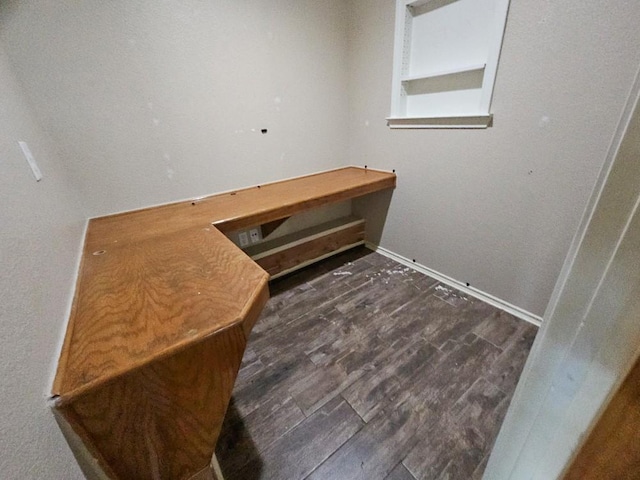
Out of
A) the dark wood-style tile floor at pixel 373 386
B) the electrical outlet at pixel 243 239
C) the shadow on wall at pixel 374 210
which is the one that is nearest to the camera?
the dark wood-style tile floor at pixel 373 386

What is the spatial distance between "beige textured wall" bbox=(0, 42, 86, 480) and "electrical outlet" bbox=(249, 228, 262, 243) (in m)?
1.06

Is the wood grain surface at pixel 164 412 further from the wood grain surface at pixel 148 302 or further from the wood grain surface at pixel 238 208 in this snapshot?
the wood grain surface at pixel 238 208

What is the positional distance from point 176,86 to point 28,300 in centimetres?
141

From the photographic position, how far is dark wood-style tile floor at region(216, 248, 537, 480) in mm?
906

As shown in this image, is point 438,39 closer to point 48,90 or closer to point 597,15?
point 597,15

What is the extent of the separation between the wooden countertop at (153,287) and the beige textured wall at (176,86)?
0.30m

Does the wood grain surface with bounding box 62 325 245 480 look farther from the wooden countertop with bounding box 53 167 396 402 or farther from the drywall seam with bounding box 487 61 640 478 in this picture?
the drywall seam with bounding box 487 61 640 478

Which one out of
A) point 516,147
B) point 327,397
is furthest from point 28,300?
point 516,147

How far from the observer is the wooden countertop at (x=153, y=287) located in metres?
0.52

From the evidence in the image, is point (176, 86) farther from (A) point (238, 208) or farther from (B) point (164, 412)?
(B) point (164, 412)

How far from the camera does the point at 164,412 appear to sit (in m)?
0.54

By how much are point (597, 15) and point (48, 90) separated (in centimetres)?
230

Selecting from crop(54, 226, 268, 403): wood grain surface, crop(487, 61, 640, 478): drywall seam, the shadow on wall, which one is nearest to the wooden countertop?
crop(54, 226, 268, 403): wood grain surface

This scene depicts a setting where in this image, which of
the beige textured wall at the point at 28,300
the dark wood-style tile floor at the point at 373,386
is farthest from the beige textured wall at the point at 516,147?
the beige textured wall at the point at 28,300
